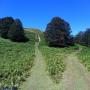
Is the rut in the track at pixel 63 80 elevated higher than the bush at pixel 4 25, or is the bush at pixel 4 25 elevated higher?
the bush at pixel 4 25

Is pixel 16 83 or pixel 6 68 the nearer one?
pixel 16 83

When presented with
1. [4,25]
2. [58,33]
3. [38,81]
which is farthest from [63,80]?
[4,25]

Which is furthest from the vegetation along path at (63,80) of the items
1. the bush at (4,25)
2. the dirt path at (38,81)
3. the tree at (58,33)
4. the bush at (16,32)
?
the bush at (4,25)

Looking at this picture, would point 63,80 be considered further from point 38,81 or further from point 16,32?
point 16,32

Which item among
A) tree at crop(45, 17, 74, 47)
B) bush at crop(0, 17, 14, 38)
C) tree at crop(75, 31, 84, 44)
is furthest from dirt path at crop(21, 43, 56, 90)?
tree at crop(75, 31, 84, 44)

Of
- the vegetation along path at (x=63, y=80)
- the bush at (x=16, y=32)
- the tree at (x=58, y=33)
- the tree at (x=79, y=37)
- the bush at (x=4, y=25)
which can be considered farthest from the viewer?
the tree at (x=79, y=37)

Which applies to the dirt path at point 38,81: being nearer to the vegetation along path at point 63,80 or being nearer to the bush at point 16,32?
the vegetation along path at point 63,80

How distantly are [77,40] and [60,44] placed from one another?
64.7 ft

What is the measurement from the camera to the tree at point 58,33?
68812 mm

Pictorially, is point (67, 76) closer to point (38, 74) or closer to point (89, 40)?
point (38, 74)

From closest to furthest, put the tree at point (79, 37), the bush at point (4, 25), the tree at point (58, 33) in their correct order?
1. the tree at point (58, 33)
2. the bush at point (4, 25)
3. the tree at point (79, 37)

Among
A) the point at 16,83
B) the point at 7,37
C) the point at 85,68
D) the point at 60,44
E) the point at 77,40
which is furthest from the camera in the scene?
the point at 77,40

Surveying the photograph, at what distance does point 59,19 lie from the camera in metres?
72.2

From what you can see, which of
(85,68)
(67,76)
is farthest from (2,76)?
(85,68)
